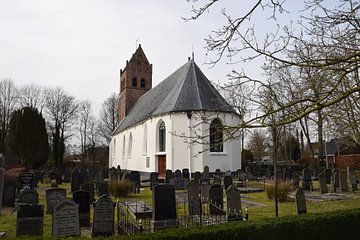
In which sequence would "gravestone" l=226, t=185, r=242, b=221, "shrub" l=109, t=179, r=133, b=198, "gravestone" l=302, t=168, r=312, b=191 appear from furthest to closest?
1. "gravestone" l=302, t=168, r=312, b=191
2. "shrub" l=109, t=179, r=133, b=198
3. "gravestone" l=226, t=185, r=242, b=221

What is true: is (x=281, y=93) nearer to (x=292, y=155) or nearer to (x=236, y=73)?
(x=236, y=73)

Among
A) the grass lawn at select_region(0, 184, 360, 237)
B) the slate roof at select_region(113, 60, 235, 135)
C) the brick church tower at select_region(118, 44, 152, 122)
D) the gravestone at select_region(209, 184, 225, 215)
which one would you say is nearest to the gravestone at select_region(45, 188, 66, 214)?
the grass lawn at select_region(0, 184, 360, 237)

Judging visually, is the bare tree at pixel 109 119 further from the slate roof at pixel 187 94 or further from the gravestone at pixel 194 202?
the gravestone at pixel 194 202

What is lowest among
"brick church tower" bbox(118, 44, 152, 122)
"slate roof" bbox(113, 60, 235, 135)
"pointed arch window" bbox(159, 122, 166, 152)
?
"pointed arch window" bbox(159, 122, 166, 152)

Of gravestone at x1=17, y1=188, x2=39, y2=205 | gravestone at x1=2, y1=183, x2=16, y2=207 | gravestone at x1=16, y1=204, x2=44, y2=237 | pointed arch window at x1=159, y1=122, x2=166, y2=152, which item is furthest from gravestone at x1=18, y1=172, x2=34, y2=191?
pointed arch window at x1=159, y1=122, x2=166, y2=152

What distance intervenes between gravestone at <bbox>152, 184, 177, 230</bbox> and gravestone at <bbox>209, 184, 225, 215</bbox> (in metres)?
2.40

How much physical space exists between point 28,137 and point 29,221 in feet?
77.6

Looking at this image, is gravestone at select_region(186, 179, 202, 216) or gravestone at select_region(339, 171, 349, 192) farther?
gravestone at select_region(339, 171, 349, 192)

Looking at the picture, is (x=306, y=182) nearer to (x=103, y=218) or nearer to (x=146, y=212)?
(x=146, y=212)

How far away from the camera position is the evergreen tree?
27.6m

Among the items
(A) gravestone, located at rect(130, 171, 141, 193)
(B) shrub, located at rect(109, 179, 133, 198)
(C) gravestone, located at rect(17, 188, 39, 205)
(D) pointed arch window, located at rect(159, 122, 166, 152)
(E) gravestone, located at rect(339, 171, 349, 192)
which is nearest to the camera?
(C) gravestone, located at rect(17, 188, 39, 205)

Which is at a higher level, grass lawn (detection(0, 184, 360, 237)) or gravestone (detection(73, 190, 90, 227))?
gravestone (detection(73, 190, 90, 227))

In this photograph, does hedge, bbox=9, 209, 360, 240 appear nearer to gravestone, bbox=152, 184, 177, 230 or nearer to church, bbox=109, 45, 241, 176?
gravestone, bbox=152, 184, 177, 230

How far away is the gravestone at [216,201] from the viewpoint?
9641mm
